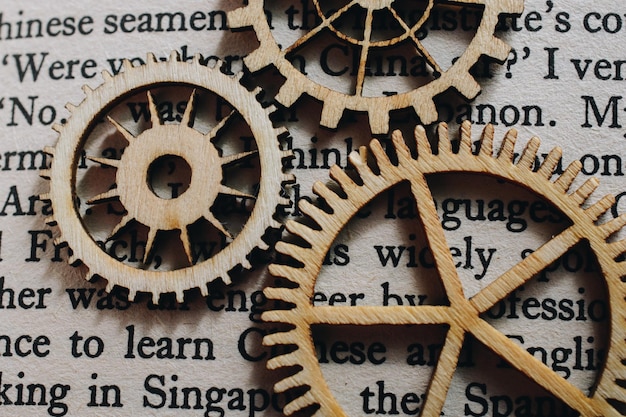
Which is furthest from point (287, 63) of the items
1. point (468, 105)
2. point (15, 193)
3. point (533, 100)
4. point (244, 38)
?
point (15, 193)

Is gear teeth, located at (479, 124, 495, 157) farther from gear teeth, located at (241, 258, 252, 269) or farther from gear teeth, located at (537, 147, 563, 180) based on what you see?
gear teeth, located at (241, 258, 252, 269)

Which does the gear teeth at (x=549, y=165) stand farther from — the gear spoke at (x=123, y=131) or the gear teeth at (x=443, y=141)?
the gear spoke at (x=123, y=131)

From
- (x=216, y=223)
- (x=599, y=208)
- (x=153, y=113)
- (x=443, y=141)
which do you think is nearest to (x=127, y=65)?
(x=153, y=113)

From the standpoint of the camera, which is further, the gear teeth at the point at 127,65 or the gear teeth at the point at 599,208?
the gear teeth at the point at 127,65

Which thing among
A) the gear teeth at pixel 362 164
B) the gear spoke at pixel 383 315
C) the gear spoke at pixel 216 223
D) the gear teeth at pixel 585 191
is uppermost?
the gear teeth at pixel 362 164

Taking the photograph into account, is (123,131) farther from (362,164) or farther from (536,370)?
(536,370)

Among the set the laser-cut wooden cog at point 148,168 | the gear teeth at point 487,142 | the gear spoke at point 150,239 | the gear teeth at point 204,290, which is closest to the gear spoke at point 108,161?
the laser-cut wooden cog at point 148,168

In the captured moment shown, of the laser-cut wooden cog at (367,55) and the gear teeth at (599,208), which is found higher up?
the laser-cut wooden cog at (367,55)
